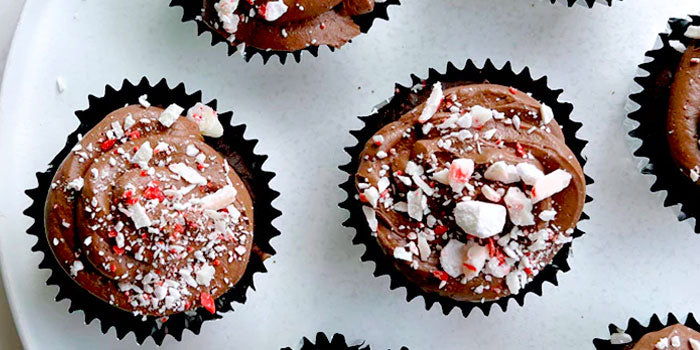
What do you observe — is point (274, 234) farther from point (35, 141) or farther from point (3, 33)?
point (3, 33)

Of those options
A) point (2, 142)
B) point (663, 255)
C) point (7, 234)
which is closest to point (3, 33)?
point (2, 142)

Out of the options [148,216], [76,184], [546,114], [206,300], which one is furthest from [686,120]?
[76,184]

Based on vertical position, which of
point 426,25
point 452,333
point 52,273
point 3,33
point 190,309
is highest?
point 3,33

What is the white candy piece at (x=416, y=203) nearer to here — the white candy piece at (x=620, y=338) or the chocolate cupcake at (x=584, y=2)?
the white candy piece at (x=620, y=338)

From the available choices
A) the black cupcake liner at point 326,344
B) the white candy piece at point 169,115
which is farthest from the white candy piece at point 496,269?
the white candy piece at point 169,115

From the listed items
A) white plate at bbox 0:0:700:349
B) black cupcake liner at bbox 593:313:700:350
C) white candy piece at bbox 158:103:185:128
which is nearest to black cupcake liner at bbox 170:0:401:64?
white plate at bbox 0:0:700:349
